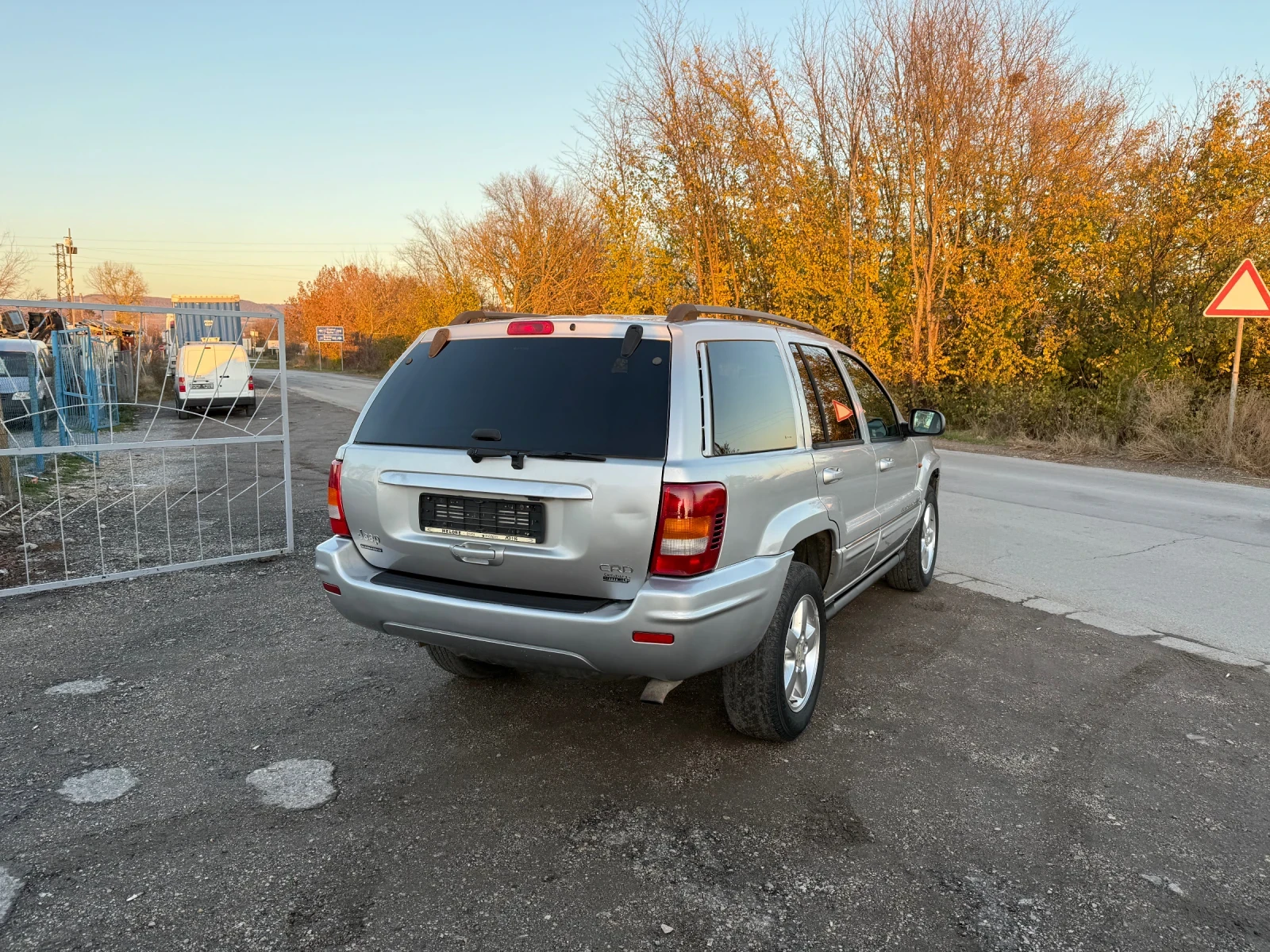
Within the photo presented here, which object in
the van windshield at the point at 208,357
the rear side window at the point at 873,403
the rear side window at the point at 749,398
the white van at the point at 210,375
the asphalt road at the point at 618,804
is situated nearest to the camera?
the asphalt road at the point at 618,804

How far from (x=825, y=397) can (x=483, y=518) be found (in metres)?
1.98

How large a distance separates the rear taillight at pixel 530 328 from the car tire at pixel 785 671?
55.9 inches

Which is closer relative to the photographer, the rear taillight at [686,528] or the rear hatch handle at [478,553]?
the rear taillight at [686,528]

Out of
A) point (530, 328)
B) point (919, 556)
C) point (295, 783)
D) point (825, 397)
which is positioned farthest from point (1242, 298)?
point (295, 783)

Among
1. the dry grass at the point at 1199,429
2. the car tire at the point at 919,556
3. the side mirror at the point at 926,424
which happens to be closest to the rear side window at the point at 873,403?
the side mirror at the point at 926,424

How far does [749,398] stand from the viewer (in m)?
3.62

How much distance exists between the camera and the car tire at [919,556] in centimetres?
584

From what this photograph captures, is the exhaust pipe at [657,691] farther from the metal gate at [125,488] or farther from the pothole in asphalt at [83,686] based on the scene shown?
the metal gate at [125,488]

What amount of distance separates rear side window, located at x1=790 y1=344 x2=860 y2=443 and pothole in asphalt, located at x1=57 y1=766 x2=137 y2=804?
3187 millimetres

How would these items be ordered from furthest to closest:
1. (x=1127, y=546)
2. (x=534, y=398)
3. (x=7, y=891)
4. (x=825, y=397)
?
(x=1127, y=546), (x=825, y=397), (x=534, y=398), (x=7, y=891)

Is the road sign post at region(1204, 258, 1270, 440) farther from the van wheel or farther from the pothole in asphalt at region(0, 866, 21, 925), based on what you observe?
the pothole in asphalt at region(0, 866, 21, 925)

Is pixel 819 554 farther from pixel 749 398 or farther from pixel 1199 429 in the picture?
pixel 1199 429

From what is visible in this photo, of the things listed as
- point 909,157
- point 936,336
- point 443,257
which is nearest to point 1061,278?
point 936,336

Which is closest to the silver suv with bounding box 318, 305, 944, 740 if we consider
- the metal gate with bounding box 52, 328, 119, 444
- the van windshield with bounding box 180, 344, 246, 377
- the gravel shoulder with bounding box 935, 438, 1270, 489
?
the van windshield with bounding box 180, 344, 246, 377
